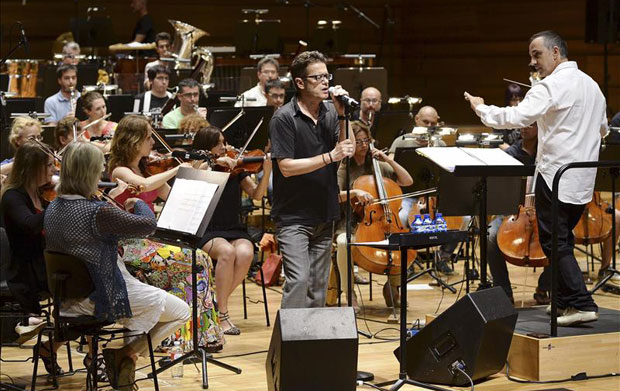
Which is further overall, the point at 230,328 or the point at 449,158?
the point at 230,328

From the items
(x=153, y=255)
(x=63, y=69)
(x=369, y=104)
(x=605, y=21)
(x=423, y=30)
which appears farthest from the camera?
(x=423, y=30)

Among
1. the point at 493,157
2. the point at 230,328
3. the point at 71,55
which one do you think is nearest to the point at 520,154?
the point at 493,157

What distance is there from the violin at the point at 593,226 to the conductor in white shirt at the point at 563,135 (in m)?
1.83

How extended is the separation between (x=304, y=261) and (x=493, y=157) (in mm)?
1086

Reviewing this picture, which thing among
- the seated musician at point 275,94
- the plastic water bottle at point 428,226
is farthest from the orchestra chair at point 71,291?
the seated musician at point 275,94

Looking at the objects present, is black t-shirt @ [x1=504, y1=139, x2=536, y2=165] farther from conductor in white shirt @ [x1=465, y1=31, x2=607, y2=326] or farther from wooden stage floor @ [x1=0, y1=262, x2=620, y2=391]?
conductor in white shirt @ [x1=465, y1=31, x2=607, y2=326]

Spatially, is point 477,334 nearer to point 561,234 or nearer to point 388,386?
point 388,386

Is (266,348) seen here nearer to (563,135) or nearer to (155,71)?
(563,135)

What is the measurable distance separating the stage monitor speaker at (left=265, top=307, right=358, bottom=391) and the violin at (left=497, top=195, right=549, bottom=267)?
2.38m

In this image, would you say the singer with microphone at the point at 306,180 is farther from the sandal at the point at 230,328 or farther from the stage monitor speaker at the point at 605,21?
the stage monitor speaker at the point at 605,21

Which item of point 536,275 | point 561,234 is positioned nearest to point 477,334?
point 561,234

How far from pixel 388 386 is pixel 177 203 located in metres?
1.38

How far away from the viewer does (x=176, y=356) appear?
219 inches

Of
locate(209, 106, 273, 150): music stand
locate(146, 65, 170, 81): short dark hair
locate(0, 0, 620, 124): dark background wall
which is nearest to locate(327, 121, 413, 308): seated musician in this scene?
locate(209, 106, 273, 150): music stand
